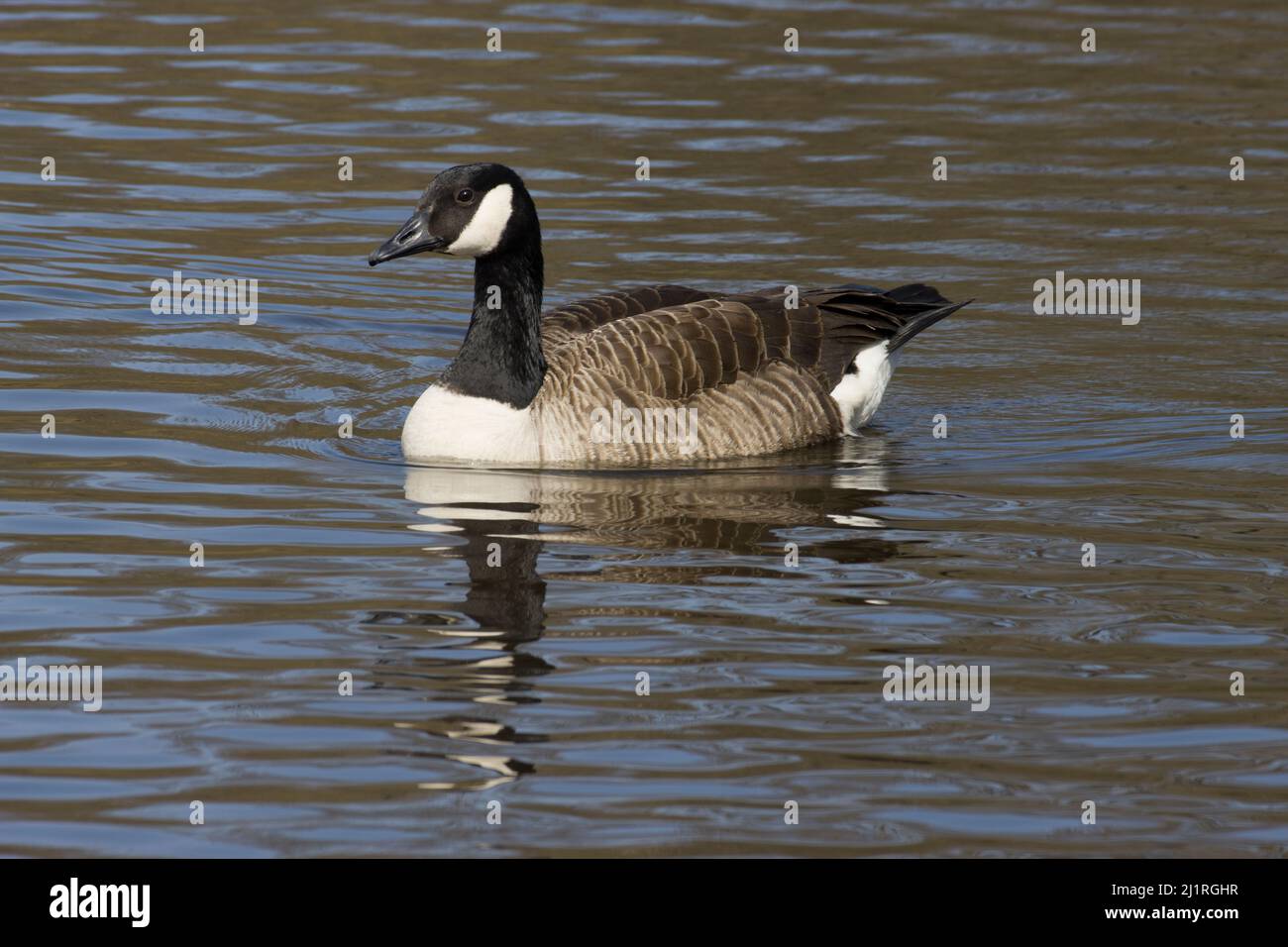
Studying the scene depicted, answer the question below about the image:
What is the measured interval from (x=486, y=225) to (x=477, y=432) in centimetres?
120

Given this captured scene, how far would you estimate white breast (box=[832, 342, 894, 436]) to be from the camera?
Result: 42.3ft

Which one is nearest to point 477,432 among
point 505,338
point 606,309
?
point 505,338

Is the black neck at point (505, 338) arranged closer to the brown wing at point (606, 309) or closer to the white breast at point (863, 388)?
the brown wing at point (606, 309)

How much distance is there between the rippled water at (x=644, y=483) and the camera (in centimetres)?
739

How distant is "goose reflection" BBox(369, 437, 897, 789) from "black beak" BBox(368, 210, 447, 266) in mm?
1284

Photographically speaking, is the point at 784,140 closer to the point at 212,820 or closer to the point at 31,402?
the point at 31,402

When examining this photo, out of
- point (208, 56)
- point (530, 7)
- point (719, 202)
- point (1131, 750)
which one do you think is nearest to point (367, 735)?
point (1131, 750)

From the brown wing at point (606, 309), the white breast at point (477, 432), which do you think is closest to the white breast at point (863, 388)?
the brown wing at point (606, 309)

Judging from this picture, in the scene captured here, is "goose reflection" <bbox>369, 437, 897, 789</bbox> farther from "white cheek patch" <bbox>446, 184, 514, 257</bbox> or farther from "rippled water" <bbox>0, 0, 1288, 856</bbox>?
"white cheek patch" <bbox>446, 184, 514, 257</bbox>

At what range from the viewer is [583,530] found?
10477mm

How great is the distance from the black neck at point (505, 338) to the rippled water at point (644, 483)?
0.61 meters

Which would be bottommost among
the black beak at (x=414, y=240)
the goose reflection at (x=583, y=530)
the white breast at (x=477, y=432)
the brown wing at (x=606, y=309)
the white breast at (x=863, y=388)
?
the goose reflection at (x=583, y=530)

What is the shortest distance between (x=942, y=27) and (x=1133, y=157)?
5.13 metres

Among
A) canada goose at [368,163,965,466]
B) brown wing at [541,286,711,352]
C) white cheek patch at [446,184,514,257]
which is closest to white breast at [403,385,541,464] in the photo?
canada goose at [368,163,965,466]
